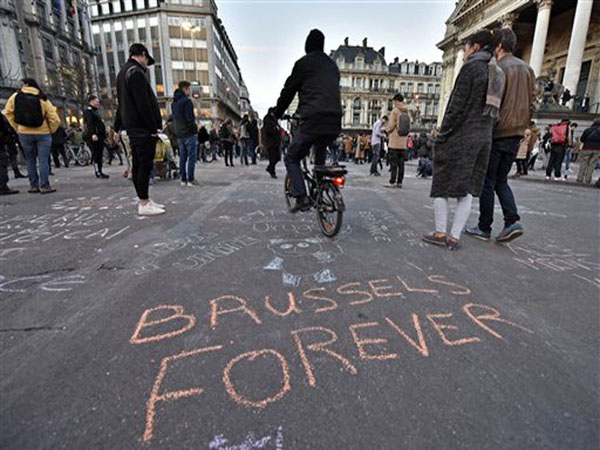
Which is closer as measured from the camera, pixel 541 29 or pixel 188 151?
pixel 188 151

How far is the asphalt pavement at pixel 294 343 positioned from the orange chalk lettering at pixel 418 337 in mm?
18

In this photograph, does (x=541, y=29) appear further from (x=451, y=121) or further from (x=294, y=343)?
(x=294, y=343)

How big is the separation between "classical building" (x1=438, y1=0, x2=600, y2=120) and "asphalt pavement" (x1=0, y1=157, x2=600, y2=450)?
67.8 feet

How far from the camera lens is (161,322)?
199 cm

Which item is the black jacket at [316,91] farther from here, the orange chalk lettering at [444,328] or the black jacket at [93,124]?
the black jacket at [93,124]

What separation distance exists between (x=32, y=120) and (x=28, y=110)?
18 cm

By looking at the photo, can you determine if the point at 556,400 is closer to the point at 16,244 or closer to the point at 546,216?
the point at 16,244

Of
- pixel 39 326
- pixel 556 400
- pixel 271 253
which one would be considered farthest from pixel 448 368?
pixel 39 326

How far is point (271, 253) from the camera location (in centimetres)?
327

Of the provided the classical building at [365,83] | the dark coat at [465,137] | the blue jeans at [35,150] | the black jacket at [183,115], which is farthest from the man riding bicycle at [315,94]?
the classical building at [365,83]

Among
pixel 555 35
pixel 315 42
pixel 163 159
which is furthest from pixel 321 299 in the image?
pixel 555 35

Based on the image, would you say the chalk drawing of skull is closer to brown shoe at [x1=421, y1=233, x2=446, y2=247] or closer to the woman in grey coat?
brown shoe at [x1=421, y1=233, x2=446, y2=247]

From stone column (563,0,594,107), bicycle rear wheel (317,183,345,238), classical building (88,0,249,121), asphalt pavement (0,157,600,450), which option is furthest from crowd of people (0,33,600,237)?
classical building (88,0,249,121)

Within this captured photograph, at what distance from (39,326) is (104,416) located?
103 centimetres
